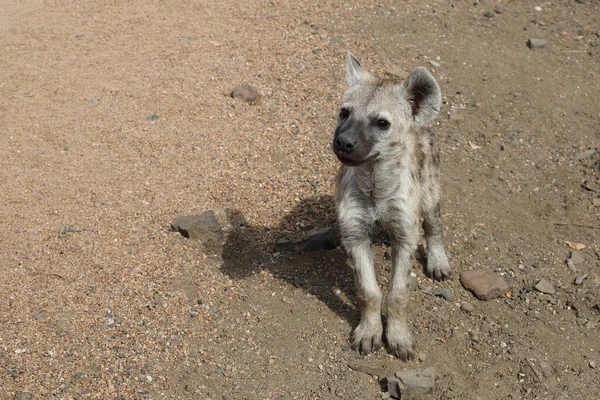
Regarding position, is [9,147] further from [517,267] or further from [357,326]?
[517,267]

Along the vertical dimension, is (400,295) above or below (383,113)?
below

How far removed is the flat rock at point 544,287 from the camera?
5801mm

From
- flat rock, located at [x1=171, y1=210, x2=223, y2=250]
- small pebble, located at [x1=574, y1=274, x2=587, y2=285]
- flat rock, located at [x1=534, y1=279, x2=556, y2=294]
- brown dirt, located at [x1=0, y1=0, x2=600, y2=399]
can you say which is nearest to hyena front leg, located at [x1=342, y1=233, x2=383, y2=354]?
brown dirt, located at [x1=0, y1=0, x2=600, y2=399]

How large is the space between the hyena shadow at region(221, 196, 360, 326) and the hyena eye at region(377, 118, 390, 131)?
149 centimetres

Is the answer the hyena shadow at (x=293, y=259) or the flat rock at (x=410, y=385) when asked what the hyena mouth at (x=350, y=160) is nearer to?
the hyena shadow at (x=293, y=259)

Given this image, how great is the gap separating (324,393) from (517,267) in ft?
7.68

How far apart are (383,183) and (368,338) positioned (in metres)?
1.17

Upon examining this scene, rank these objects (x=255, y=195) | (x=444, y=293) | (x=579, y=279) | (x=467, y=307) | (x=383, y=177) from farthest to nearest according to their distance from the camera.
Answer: (x=255, y=195) < (x=579, y=279) < (x=444, y=293) < (x=467, y=307) < (x=383, y=177)

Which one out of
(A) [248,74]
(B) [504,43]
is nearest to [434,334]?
(A) [248,74]

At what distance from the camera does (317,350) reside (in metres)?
5.03

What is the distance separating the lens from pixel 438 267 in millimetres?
5824

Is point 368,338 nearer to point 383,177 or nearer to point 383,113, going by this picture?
point 383,177

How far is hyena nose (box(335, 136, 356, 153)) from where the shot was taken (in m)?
4.43

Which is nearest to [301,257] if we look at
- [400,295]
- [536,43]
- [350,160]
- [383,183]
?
[400,295]
